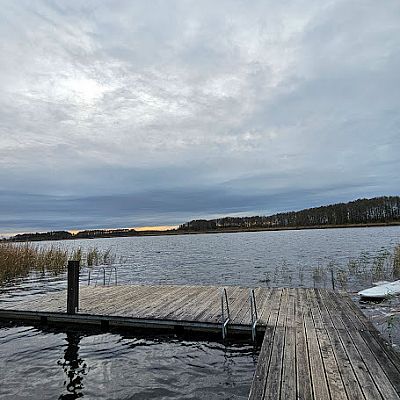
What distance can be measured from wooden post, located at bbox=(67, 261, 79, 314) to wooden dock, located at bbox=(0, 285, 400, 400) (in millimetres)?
203

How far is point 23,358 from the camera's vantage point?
6.97 metres

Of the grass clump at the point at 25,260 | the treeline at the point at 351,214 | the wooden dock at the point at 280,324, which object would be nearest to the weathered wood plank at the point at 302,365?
the wooden dock at the point at 280,324

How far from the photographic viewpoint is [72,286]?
846cm

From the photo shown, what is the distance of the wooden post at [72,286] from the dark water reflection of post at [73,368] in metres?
0.67

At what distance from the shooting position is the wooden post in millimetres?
8383

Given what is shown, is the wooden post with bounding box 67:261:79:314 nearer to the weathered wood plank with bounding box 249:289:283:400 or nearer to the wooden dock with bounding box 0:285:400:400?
the wooden dock with bounding box 0:285:400:400

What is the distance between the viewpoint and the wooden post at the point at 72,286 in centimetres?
838

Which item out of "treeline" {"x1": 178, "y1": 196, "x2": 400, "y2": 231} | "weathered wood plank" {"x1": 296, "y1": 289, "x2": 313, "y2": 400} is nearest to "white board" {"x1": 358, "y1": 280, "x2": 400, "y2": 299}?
"weathered wood plank" {"x1": 296, "y1": 289, "x2": 313, "y2": 400}

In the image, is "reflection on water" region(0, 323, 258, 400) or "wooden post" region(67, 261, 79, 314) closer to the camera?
"reflection on water" region(0, 323, 258, 400)

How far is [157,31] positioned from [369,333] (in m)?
11.3

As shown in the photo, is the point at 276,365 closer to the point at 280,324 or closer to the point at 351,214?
the point at 280,324

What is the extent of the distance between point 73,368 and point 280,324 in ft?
13.4

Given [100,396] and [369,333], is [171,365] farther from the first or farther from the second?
[369,333]

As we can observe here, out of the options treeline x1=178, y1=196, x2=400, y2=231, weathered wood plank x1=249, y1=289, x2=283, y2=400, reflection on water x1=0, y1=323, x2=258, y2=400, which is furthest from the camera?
treeline x1=178, y1=196, x2=400, y2=231
